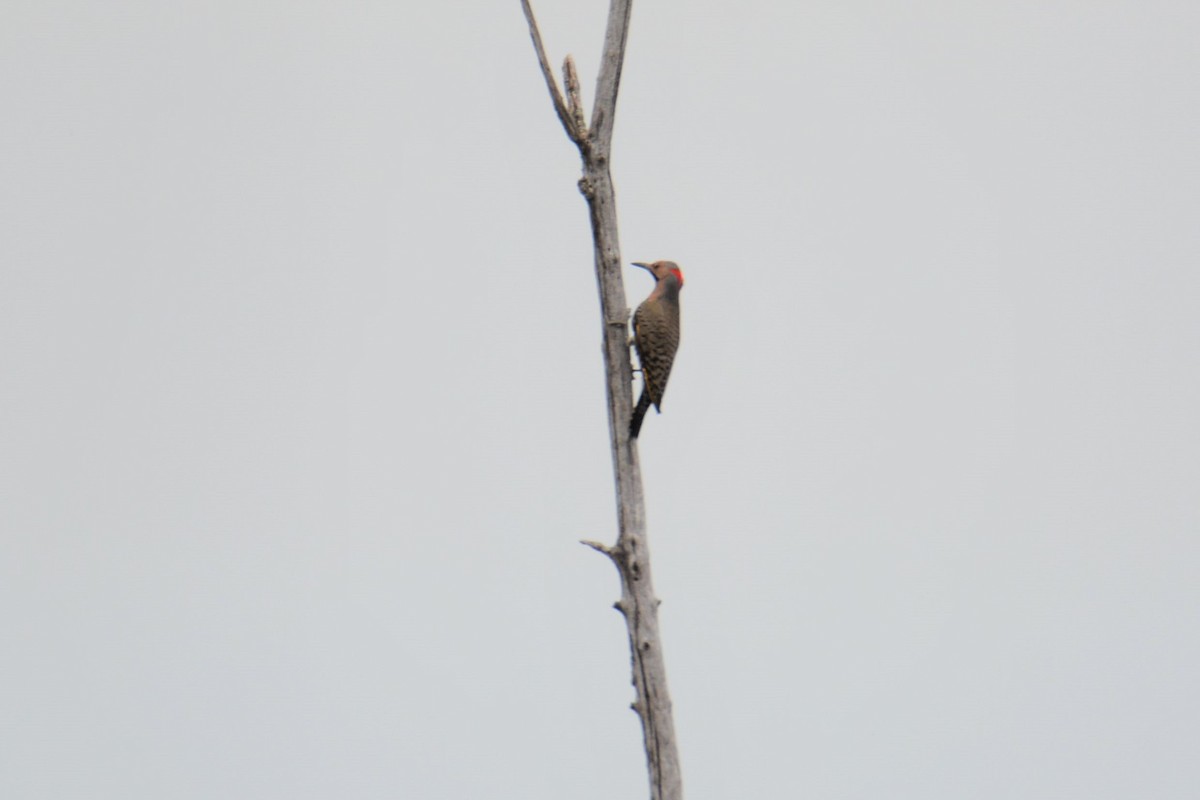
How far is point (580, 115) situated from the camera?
16.1ft

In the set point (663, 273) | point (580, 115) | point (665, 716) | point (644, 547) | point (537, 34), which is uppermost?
point (537, 34)

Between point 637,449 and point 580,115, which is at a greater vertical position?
point 580,115

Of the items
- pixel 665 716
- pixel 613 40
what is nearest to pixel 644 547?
pixel 665 716

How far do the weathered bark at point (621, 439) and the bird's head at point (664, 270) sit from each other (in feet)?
1.88

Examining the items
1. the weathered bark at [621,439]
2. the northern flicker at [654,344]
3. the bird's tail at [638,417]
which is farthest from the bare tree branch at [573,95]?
the bird's tail at [638,417]

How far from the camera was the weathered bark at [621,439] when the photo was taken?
485 centimetres

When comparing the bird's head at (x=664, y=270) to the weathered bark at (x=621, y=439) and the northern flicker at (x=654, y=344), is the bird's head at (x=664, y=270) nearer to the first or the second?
the northern flicker at (x=654, y=344)

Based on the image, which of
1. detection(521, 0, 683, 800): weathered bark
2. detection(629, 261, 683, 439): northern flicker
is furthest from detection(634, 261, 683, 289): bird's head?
detection(521, 0, 683, 800): weathered bark

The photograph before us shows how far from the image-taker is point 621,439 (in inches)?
194

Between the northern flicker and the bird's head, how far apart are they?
17 centimetres

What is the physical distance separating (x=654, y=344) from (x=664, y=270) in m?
0.53

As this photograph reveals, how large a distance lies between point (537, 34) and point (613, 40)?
36 centimetres

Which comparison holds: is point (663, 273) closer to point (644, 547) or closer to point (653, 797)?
point (644, 547)

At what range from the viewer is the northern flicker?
16.4 ft
